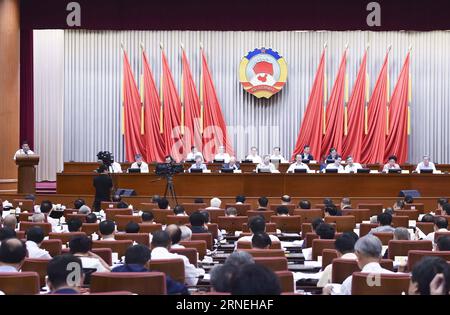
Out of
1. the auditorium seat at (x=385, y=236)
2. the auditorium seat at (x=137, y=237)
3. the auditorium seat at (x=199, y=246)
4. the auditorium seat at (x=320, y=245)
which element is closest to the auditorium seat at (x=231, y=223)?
the auditorium seat at (x=385, y=236)

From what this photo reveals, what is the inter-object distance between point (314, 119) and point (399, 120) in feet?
7.31

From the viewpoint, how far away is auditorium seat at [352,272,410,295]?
509 centimetres

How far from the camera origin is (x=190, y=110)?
20.8 m

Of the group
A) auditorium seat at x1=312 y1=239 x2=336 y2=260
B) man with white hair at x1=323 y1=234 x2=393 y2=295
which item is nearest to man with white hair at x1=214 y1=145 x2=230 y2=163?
auditorium seat at x1=312 y1=239 x2=336 y2=260

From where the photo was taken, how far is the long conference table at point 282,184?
16.4m

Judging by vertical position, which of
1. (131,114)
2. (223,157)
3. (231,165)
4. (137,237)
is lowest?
(137,237)

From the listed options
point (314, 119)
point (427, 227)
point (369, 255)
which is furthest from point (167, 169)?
point (369, 255)

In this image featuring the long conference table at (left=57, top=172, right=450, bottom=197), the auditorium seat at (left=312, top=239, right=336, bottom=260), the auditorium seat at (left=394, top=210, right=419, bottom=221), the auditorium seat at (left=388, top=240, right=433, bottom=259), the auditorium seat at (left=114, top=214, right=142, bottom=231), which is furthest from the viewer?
the long conference table at (left=57, top=172, right=450, bottom=197)

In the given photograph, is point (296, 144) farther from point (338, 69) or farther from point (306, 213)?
point (306, 213)

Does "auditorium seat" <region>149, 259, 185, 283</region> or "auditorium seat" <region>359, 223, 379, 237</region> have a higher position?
"auditorium seat" <region>149, 259, 185, 283</region>

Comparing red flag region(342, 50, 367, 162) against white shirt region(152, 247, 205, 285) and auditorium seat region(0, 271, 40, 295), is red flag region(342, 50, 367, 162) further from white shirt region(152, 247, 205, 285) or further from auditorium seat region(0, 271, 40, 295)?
auditorium seat region(0, 271, 40, 295)

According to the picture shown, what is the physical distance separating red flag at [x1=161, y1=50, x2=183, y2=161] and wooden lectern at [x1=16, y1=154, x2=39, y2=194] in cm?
519

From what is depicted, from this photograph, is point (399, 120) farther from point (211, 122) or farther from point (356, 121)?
point (211, 122)

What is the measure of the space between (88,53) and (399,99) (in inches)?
331
